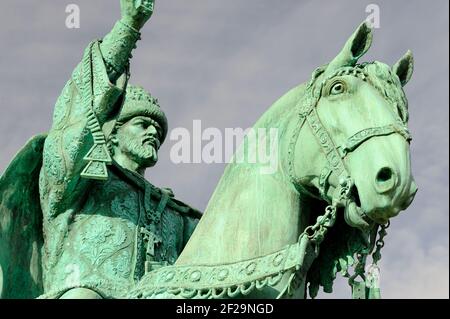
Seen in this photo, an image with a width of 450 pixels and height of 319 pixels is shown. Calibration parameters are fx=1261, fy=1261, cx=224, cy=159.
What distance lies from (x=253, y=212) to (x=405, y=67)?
1211mm

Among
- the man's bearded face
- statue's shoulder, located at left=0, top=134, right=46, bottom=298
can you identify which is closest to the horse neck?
statue's shoulder, located at left=0, top=134, right=46, bottom=298

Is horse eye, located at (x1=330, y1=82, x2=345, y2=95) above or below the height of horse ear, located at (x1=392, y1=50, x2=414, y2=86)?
below

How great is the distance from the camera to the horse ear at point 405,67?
7.04 meters

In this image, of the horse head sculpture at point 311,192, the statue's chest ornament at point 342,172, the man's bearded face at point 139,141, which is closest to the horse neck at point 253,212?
the horse head sculpture at point 311,192

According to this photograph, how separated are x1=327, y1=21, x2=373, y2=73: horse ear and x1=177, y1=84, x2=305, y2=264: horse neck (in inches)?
13.2

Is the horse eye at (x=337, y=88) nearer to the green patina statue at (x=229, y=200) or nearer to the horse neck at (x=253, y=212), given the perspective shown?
the green patina statue at (x=229, y=200)

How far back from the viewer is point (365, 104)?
6594 mm

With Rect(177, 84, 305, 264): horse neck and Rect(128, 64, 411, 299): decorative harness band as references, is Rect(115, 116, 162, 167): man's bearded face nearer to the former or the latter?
Rect(177, 84, 305, 264): horse neck

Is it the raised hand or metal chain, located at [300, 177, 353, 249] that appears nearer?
metal chain, located at [300, 177, 353, 249]

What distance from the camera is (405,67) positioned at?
7070 mm

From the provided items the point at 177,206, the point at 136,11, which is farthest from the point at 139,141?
the point at 136,11

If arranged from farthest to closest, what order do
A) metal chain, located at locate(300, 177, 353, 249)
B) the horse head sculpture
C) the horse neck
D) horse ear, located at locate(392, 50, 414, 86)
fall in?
horse ear, located at locate(392, 50, 414, 86) → the horse neck → metal chain, located at locate(300, 177, 353, 249) → the horse head sculpture

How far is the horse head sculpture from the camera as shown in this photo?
21.0 ft
